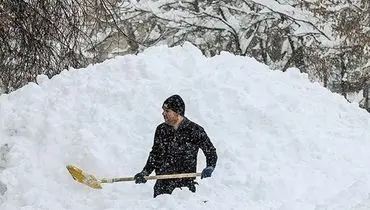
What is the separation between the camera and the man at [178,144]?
5.79m

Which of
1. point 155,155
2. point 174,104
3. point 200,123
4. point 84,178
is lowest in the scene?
point 84,178

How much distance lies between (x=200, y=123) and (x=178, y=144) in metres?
2.92

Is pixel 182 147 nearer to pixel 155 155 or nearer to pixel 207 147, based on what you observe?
pixel 207 147

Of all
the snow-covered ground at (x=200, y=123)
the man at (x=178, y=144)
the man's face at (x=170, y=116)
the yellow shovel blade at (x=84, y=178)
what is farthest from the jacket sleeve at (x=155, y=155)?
the yellow shovel blade at (x=84, y=178)

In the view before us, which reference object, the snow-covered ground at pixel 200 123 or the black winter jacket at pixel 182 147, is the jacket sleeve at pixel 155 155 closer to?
the black winter jacket at pixel 182 147

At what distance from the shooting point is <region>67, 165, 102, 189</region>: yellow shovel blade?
6.71 metres

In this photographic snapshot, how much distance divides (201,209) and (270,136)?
290cm

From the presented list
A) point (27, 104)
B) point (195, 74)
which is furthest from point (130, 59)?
point (27, 104)

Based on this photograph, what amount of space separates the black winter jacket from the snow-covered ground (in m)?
0.26

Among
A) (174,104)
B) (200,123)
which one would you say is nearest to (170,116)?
(174,104)

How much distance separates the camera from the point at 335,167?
8211 mm

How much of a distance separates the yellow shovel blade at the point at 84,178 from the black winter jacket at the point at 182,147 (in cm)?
95

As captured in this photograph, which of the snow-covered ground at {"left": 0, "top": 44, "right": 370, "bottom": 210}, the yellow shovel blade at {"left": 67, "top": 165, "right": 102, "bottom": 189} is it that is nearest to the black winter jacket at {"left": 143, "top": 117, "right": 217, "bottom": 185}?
the snow-covered ground at {"left": 0, "top": 44, "right": 370, "bottom": 210}

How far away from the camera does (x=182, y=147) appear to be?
5.84m
